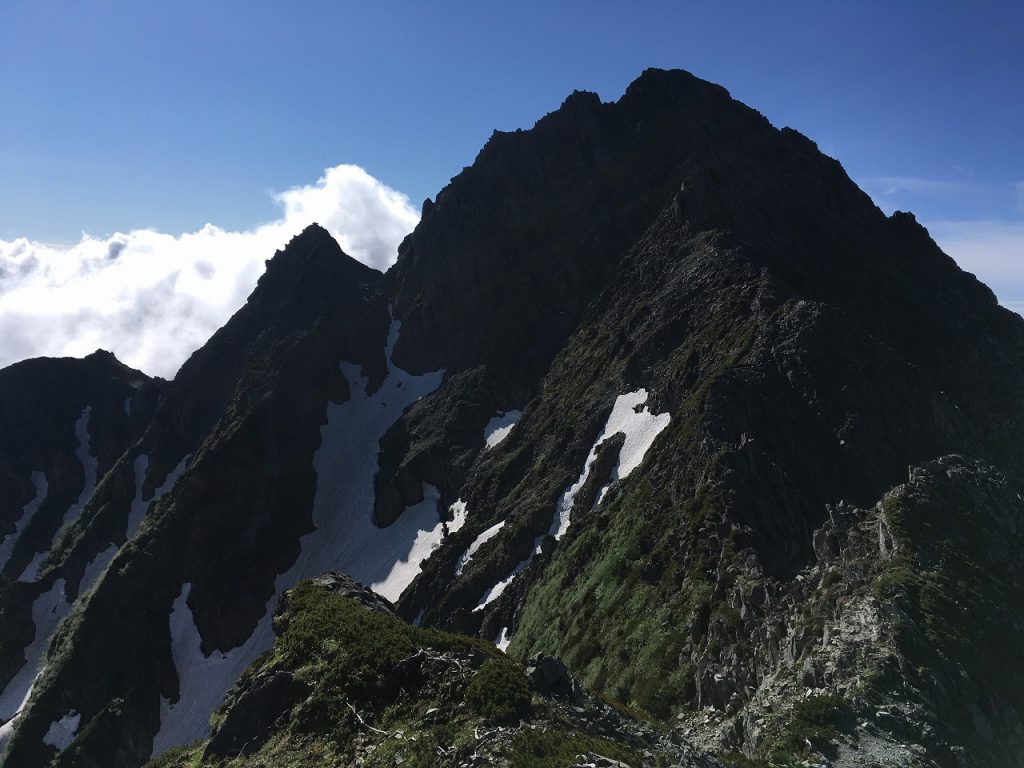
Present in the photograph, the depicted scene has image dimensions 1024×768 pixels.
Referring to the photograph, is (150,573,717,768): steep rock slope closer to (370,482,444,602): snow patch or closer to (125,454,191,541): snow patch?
(370,482,444,602): snow patch

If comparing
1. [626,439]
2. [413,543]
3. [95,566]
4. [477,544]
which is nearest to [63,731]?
[95,566]

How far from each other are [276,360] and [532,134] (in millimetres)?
60365

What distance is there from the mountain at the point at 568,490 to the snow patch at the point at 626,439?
49cm

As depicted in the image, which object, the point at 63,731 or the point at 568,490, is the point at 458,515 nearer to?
the point at 568,490

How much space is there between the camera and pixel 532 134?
136500 mm

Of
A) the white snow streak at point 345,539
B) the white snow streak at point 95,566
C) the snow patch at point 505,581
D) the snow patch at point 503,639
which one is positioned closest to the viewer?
the snow patch at point 503,639

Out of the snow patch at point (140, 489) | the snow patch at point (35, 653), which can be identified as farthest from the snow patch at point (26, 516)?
the snow patch at point (140, 489)

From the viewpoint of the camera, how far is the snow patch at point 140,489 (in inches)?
5212

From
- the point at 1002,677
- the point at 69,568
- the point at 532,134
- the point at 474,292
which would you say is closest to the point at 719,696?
the point at 1002,677

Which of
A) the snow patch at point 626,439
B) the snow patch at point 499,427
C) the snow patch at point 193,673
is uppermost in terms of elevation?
the snow patch at point 499,427

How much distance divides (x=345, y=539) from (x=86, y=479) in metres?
79.4

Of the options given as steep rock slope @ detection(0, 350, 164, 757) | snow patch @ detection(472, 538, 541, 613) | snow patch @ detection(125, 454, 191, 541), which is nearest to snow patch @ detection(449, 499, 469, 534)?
snow patch @ detection(472, 538, 541, 613)

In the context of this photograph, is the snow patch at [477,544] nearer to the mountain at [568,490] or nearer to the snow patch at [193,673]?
the mountain at [568,490]

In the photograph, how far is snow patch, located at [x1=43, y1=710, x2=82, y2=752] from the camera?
309ft
